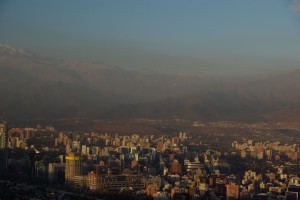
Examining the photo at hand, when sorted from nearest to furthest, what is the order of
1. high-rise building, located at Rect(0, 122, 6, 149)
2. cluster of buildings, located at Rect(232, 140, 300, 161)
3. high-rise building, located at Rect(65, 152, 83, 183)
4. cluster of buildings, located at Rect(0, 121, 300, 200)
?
cluster of buildings, located at Rect(0, 121, 300, 200) → high-rise building, located at Rect(65, 152, 83, 183) → high-rise building, located at Rect(0, 122, 6, 149) → cluster of buildings, located at Rect(232, 140, 300, 161)

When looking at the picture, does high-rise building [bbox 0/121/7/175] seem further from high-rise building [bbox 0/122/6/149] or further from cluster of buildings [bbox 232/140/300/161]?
cluster of buildings [bbox 232/140/300/161]

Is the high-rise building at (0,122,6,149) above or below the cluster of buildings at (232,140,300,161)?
above

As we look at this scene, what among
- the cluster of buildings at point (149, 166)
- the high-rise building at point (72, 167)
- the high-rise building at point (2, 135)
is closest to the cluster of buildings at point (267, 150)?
the cluster of buildings at point (149, 166)

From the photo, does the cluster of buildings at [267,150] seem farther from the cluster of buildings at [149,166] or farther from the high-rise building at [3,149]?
the high-rise building at [3,149]

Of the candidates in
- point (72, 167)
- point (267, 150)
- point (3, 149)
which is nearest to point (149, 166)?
point (72, 167)

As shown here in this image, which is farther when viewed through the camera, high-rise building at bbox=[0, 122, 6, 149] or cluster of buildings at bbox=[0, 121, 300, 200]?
high-rise building at bbox=[0, 122, 6, 149]

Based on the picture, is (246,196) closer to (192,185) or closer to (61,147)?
(192,185)

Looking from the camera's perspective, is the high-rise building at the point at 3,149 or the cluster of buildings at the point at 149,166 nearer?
the cluster of buildings at the point at 149,166

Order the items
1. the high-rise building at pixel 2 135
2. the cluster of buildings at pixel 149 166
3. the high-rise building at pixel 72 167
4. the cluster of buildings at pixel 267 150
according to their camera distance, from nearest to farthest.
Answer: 1. the cluster of buildings at pixel 149 166
2. the high-rise building at pixel 72 167
3. the high-rise building at pixel 2 135
4. the cluster of buildings at pixel 267 150

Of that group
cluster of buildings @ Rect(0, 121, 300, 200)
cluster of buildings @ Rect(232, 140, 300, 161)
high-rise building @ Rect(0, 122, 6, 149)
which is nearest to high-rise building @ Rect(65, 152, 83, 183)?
cluster of buildings @ Rect(0, 121, 300, 200)
